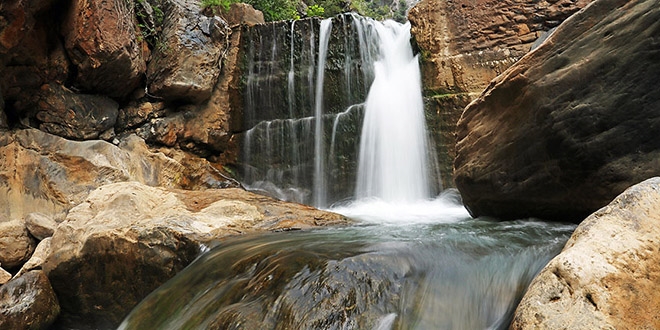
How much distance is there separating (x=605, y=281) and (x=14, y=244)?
24.5 feet

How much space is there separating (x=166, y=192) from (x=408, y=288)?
4.02 m

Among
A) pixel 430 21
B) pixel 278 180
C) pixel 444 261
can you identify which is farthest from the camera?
pixel 278 180

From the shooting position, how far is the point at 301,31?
11.1m

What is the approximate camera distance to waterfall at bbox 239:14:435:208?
9.41m

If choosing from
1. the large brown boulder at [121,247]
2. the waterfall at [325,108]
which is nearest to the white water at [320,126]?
the waterfall at [325,108]

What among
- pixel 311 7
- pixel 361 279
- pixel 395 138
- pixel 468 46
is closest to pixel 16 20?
pixel 395 138

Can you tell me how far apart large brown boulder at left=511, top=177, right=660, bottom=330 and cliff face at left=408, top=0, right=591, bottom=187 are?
641 cm

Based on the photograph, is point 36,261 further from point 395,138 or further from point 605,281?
point 395,138

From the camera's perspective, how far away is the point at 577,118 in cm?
369

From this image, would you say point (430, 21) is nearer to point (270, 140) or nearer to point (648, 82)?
point (270, 140)

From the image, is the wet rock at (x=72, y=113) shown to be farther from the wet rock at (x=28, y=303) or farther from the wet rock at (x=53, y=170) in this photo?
the wet rock at (x=28, y=303)

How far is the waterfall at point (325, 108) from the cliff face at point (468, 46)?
1.44ft

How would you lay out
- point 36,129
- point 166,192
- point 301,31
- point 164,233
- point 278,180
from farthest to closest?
point 301,31 → point 278,180 → point 36,129 → point 166,192 → point 164,233

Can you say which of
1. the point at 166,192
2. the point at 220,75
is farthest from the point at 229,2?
the point at 166,192
